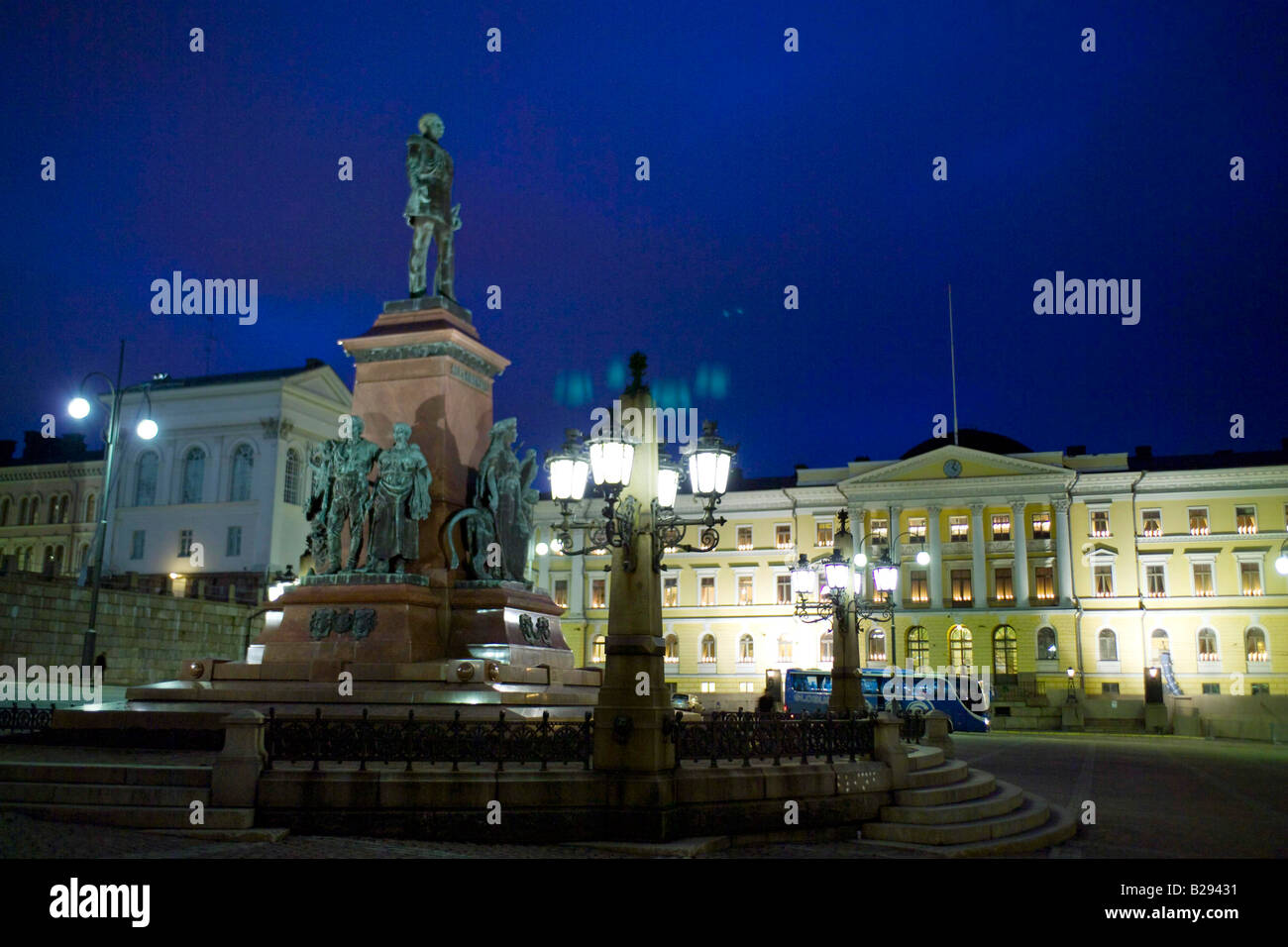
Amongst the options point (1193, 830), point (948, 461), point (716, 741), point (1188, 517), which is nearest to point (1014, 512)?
point (948, 461)

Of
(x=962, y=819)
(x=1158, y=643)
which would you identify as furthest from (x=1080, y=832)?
(x=1158, y=643)

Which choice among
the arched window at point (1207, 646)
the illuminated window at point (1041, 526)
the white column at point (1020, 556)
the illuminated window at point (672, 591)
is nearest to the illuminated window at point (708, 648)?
the illuminated window at point (672, 591)

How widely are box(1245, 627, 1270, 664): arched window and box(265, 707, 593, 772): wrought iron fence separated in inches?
2581

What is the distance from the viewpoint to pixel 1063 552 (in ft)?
227

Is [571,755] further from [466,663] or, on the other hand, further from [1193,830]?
[1193,830]

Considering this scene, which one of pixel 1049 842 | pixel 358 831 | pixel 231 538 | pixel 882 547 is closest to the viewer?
pixel 358 831

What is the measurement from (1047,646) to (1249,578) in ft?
41.4

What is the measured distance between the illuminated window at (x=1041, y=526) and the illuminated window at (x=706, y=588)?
21.4 meters

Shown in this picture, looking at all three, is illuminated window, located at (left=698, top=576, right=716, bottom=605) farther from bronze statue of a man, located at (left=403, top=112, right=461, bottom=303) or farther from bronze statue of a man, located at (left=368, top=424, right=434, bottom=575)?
bronze statue of a man, located at (left=368, top=424, right=434, bottom=575)

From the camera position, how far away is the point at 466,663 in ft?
48.8

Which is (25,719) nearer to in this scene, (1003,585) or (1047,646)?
(1047,646)

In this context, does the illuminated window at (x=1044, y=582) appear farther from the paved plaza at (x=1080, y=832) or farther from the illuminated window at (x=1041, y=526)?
the paved plaza at (x=1080, y=832)

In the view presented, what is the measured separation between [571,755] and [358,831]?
2.21 meters

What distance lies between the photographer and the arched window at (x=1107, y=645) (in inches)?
2643
